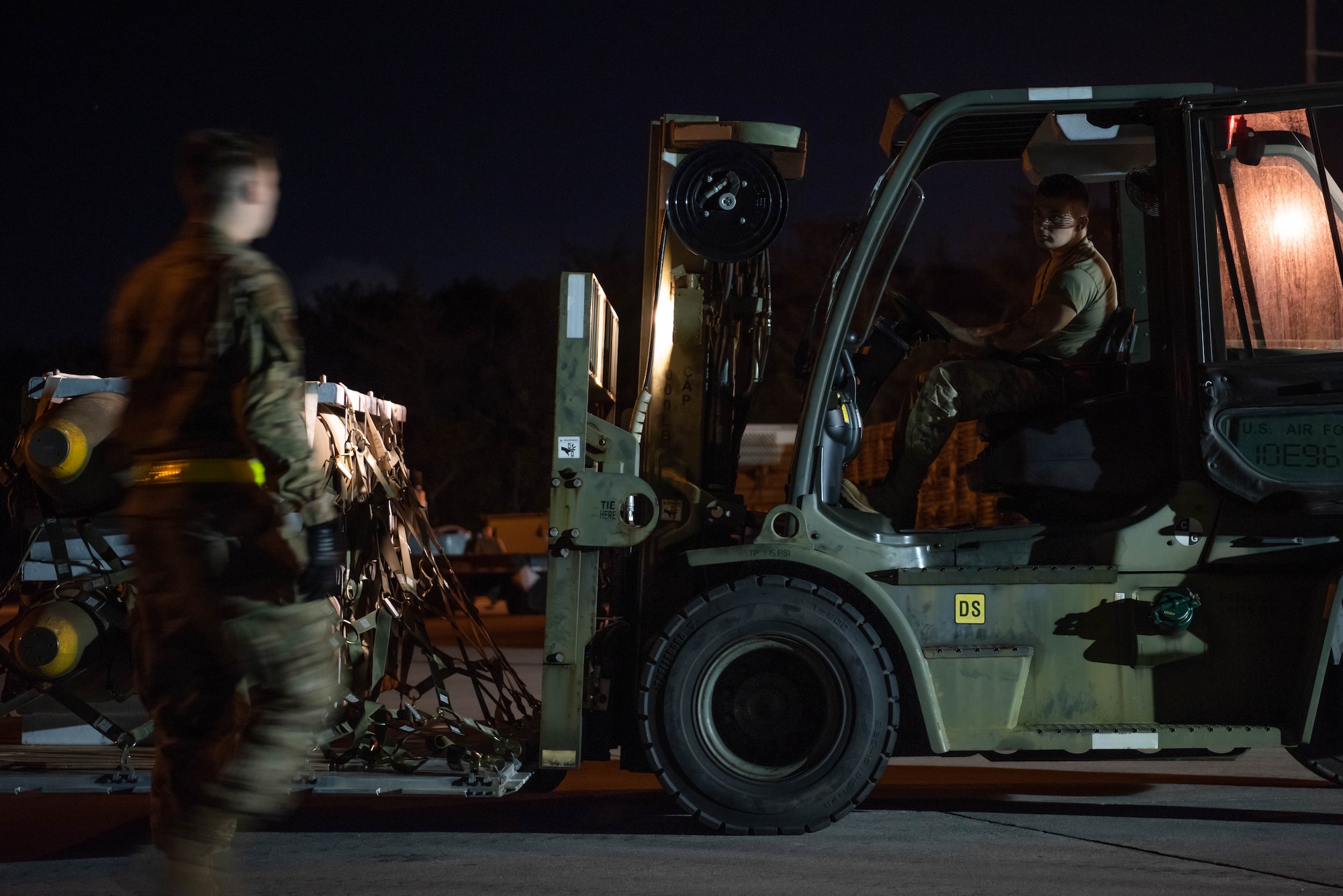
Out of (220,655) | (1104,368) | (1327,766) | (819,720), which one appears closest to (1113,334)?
(1104,368)

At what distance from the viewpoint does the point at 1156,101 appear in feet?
16.7

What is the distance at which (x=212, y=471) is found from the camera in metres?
3.18

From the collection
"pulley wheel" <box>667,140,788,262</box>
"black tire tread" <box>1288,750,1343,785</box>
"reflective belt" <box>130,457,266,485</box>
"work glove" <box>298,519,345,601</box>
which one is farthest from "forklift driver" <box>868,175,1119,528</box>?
"reflective belt" <box>130,457,266,485</box>

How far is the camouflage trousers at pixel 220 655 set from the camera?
3.14 m

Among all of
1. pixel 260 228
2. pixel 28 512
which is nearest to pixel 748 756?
pixel 260 228

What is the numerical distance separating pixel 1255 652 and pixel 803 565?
174 centimetres

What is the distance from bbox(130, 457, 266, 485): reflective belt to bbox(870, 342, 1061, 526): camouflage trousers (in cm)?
287

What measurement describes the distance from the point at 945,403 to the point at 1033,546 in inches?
26.7

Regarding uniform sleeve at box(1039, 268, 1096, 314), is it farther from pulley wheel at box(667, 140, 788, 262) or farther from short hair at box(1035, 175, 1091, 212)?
pulley wheel at box(667, 140, 788, 262)

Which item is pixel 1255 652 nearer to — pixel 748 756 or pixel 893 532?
pixel 893 532

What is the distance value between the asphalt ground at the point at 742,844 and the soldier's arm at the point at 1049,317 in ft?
6.56

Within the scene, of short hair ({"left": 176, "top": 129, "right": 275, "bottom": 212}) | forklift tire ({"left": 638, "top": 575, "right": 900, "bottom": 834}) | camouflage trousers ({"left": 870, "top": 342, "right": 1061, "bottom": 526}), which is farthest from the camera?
camouflage trousers ({"left": 870, "top": 342, "right": 1061, "bottom": 526})

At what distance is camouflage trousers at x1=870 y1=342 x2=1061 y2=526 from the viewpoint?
5.32 meters

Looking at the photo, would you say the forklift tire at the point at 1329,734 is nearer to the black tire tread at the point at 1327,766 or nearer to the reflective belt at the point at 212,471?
the black tire tread at the point at 1327,766
